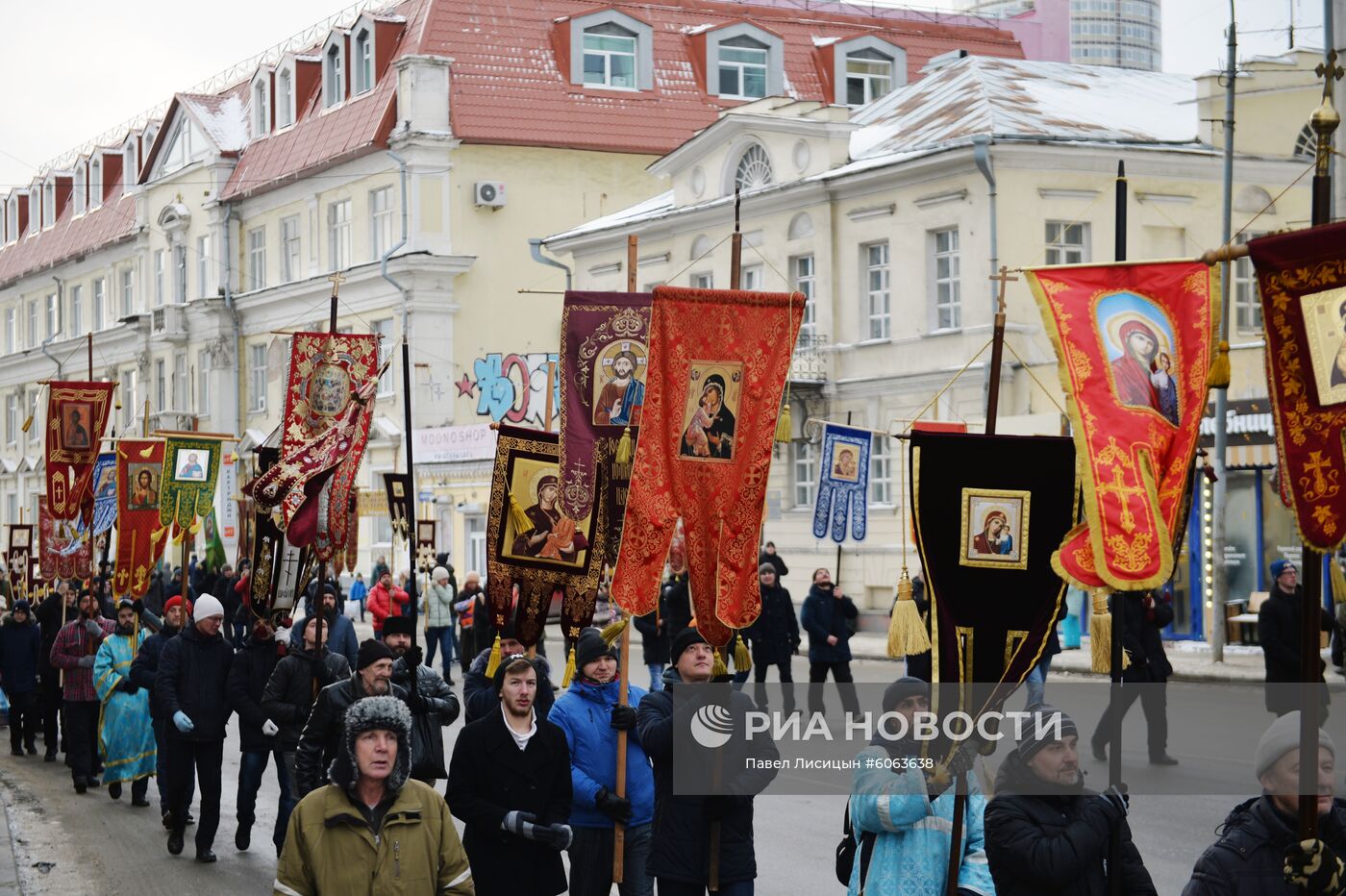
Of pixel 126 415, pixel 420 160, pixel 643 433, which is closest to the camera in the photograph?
pixel 643 433

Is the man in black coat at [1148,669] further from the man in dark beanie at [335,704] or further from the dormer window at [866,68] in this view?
the dormer window at [866,68]

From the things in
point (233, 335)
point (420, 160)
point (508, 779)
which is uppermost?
point (420, 160)

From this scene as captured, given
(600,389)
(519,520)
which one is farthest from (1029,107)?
(519,520)

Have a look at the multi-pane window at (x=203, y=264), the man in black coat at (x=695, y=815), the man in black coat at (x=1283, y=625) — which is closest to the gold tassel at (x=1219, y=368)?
the man in black coat at (x=695, y=815)

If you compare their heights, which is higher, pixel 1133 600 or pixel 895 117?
pixel 895 117

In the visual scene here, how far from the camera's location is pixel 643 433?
1064cm

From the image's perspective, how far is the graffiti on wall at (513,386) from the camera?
1510 inches

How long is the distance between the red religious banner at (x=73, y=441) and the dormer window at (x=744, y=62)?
94.5ft

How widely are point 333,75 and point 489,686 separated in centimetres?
4008

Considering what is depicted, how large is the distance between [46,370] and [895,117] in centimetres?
4344

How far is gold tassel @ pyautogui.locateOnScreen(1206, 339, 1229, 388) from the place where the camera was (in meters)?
7.20

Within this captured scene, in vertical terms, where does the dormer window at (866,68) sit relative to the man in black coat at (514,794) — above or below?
above

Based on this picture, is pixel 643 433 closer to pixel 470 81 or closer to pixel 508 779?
pixel 508 779

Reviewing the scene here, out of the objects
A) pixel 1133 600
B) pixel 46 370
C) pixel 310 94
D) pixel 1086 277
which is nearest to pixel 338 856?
pixel 1086 277
